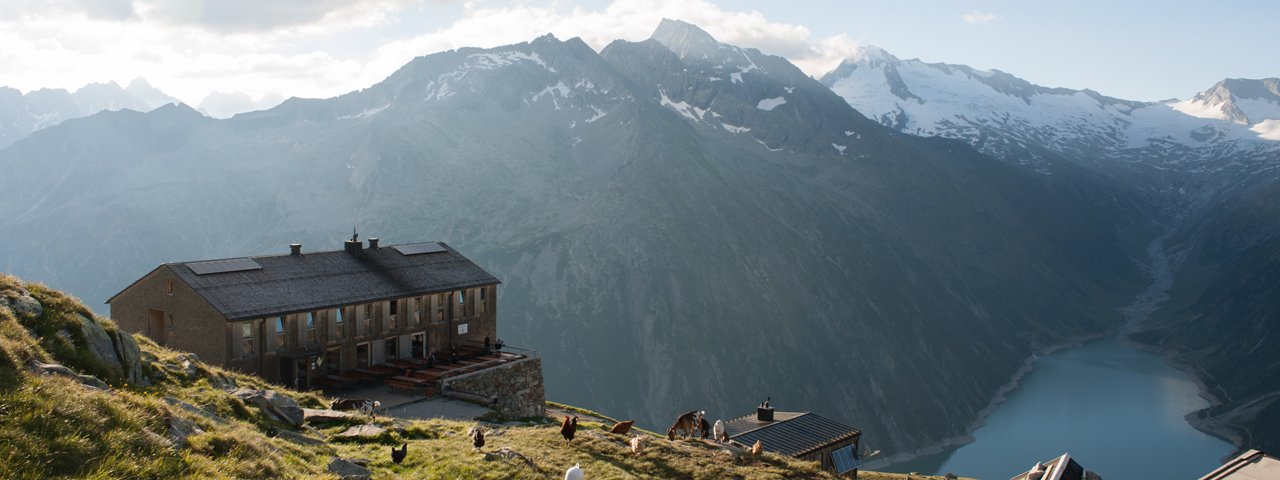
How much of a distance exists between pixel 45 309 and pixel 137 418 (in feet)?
28.9

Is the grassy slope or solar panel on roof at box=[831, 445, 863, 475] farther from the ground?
the grassy slope

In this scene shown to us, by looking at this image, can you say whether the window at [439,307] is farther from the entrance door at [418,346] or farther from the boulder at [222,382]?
the boulder at [222,382]

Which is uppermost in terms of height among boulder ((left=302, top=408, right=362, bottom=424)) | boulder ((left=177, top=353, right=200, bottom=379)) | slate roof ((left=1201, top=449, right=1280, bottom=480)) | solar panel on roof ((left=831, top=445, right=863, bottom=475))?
boulder ((left=177, top=353, right=200, bottom=379))

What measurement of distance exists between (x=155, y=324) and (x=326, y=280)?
839 cm

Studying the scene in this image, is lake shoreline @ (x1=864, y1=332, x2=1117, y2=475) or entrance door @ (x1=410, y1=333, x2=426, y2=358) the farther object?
lake shoreline @ (x1=864, y1=332, x2=1117, y2=475)

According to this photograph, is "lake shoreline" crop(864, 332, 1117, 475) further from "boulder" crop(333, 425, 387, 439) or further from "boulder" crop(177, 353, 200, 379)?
"boulder" crop(177, 353, 200, 379)

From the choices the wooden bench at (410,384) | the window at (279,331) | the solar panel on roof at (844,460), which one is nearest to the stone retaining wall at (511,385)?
the wooden bench at (410,384)

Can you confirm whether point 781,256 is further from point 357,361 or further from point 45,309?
point 45,309

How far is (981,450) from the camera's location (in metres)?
142

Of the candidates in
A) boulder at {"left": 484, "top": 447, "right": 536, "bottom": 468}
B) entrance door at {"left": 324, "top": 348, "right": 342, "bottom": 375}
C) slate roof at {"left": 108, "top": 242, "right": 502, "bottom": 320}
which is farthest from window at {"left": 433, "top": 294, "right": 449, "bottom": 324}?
boulder at {"left": 484, "top": 447, "right": 536, "bottom": 468}

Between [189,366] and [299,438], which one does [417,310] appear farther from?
[299,438]

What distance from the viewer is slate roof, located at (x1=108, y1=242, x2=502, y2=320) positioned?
139 feet

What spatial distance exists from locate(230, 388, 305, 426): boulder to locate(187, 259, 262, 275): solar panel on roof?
19.1 m

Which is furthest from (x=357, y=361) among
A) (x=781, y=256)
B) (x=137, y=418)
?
(x=781, y=256)
